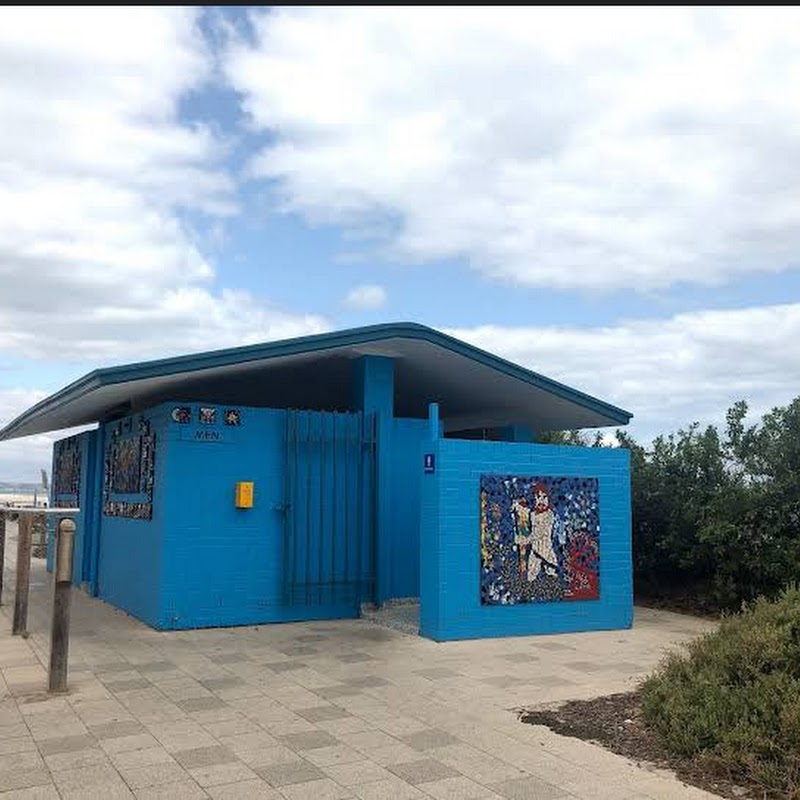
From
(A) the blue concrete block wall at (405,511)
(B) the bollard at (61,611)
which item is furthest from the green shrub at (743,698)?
(A) the blue concrete block wall at (405,511)

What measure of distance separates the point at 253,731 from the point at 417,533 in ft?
19.8

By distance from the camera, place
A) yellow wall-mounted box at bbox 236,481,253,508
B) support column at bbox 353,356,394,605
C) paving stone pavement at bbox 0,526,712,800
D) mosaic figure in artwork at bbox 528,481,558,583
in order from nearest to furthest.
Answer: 1. paving stone pavement at bbox 0,526,712,800
2. mosaic figure in artwork at bbox 528,481,558,583
3. yellow wall-mounted box at bbox 236,481,253,508
4. support column at bbox 353,356,394,605

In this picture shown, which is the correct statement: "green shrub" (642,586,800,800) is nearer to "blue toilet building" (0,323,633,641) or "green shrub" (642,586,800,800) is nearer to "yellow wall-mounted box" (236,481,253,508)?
"blue toilet building" (0,323,633,641)

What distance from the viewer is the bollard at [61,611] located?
22.4 feet

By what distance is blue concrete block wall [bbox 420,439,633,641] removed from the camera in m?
9.39

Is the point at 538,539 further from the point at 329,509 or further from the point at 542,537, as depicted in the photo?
the point at 329,509

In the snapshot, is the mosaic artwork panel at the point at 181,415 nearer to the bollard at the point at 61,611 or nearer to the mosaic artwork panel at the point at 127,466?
the mosaic artwork panel at the point at 127,466

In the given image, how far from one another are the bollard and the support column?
4882 mm

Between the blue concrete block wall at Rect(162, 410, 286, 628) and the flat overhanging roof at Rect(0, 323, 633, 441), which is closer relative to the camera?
the blue concrete block wall at Rect(162, 410, 286, 628)

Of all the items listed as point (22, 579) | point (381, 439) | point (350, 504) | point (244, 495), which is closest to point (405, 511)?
point (350, 504)

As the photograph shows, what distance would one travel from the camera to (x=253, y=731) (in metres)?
5.80

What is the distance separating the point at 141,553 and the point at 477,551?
437 cm

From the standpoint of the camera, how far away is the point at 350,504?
36.5 feet

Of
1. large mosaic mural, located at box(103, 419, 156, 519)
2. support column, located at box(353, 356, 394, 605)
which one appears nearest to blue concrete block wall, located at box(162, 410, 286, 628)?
large mosaic mural, located at box(103, 419, 156, 519)
